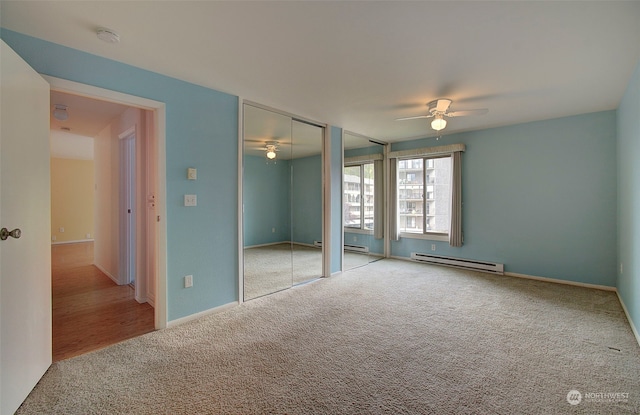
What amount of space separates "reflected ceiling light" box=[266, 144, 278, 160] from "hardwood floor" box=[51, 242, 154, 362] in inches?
96.0

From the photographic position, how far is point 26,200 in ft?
6.01

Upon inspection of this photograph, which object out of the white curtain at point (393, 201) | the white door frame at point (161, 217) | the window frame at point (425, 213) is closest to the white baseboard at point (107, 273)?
the white door frame at point (161, 217)

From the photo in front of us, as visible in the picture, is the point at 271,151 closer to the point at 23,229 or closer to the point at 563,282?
the point at 23,229

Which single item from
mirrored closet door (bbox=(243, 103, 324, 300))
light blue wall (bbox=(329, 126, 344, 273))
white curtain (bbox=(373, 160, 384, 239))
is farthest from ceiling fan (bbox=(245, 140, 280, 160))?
white curtain (bbox=(373, 160, 384, 239))

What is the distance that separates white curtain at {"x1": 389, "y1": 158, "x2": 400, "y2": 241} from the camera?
597 cm

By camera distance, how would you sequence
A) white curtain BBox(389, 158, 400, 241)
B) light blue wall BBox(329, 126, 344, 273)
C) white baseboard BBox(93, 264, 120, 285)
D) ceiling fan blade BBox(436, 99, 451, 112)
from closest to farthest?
ceiling fan blade BBox(436, 99, 451, 112), white baseboard BBox(93, 264, 120, 285), light blue wall BBox(329, 126, 344, 273), white curtain BBox(389, 158, 400, 241)

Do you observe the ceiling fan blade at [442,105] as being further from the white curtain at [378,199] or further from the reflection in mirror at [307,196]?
the white curtain at [378,199]

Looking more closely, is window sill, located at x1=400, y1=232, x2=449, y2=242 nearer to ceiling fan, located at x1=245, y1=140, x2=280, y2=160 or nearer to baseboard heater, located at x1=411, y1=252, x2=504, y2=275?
baseboard heater, located at x1=411, y1=252, x2=504, y2=275

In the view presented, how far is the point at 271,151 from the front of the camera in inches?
166

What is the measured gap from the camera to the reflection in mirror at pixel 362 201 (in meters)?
5.41

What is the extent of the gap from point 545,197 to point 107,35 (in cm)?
564

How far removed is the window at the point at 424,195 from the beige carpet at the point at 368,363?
88.4 inches

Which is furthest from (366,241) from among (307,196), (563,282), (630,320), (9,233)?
(9,233)

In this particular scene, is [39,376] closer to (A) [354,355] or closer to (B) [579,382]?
(A) [354,355]
